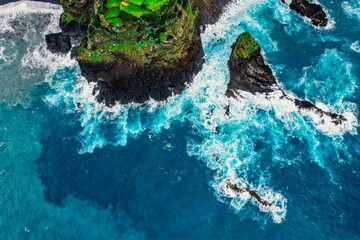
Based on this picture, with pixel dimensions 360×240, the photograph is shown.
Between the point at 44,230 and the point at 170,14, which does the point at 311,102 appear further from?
the point at 44,230

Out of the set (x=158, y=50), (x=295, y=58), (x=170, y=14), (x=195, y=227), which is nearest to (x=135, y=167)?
(x=195, y=227)

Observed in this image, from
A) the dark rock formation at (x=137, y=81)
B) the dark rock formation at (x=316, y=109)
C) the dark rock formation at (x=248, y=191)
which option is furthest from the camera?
the dark rock formation at (x=137, y=81)

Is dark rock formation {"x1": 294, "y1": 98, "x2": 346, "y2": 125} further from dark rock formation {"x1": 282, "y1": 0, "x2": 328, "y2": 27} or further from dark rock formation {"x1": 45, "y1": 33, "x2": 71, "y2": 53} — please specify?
dark rock formation {"x1": 45, "y1": 33, "x2": 71, "y2": 53}

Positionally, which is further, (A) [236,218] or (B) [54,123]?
(B) [54,123]

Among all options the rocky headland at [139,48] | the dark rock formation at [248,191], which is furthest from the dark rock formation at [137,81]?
the dark rock formation at [248,191]

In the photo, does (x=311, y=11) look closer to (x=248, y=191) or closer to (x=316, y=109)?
(x=316, y=109)

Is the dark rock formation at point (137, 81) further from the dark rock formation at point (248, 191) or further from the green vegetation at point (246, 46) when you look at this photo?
the dark rock formation at point (248, 191)

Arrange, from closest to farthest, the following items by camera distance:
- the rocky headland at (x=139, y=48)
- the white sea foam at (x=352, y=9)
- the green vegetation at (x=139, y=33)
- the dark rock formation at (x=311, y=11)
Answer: the green vegetation at (x=139, y=33)
the rocky headland at (x=139, y=48)
the dark rock formation at (x=311, y=11)
the white sea foam at (x=352, y=9)
